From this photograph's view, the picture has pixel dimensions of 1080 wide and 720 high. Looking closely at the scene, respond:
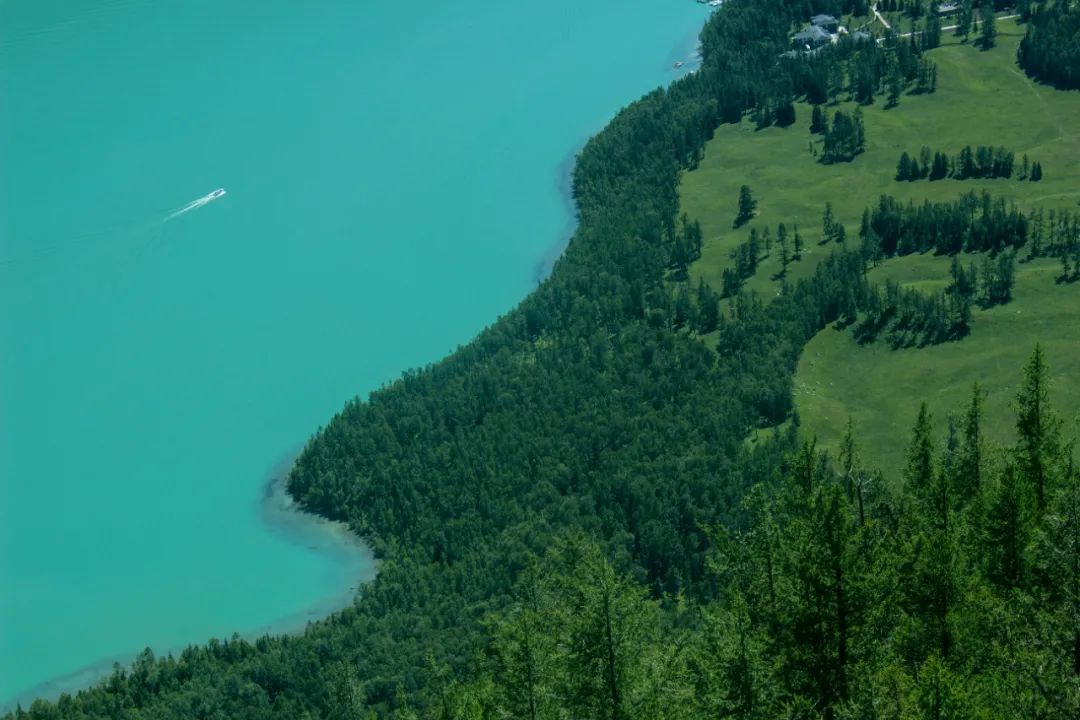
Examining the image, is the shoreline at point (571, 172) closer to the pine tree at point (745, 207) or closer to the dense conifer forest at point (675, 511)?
the dense conifer forest at point (675, 511)

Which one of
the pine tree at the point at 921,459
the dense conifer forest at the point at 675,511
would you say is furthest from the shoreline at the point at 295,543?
the pine tree at the point at 921,459

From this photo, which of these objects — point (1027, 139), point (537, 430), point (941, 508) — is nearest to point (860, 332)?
point (537, 430)

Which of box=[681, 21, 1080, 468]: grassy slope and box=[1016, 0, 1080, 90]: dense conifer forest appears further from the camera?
box=[1016, 0, 1080, 90]: dense conifer forest

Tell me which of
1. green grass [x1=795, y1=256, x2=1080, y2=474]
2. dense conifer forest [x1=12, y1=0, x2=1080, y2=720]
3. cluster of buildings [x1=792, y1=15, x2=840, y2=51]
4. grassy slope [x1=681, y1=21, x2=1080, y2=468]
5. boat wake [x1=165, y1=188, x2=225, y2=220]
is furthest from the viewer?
cluster of buildings [x1=792, y1=15, x2=840, y2=51]

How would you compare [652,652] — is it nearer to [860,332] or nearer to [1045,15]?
[860,332]

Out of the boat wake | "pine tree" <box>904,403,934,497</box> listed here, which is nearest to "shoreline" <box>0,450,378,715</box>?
the boat wake

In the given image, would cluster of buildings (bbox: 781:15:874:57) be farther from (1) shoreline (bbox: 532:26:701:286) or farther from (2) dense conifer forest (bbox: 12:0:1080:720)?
(1) shoreline (bbox: 532:26:701:286)
